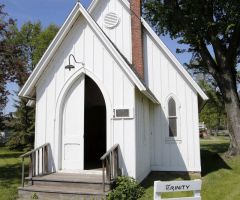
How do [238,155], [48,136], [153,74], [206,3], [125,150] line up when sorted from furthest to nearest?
[206,3] → [238,155] → [153,74] → [48,136] → [125,150]

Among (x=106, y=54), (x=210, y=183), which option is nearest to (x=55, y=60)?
(x=106, y=54)

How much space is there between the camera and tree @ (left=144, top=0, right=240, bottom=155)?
15.8m

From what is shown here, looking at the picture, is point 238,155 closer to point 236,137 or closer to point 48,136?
point 236,137

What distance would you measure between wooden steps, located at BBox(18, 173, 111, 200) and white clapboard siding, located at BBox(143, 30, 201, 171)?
4010 millimetres

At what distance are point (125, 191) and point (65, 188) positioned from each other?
1.78 meters

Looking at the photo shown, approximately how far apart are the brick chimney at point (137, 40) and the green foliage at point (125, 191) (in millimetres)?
5053

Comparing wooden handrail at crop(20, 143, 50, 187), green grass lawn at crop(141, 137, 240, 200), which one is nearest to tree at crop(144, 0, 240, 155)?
green grass lawn at crop(141, 137, 240, 200)

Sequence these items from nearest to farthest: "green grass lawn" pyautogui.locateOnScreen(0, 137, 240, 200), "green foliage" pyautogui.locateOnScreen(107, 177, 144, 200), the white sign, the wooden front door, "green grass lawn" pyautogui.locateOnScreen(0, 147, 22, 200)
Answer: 1. the white sign
2. "green foliage" pyautogui.locateOnScreen(107, 177, 144, 200)
3. "green grass lawn" pyautogui.locateOnScreen(0, 147, 22, 200)
4. "green grass lawn" pyautogui.locateOnScreen(0, 137, 240, 200)
5. the wooden front door

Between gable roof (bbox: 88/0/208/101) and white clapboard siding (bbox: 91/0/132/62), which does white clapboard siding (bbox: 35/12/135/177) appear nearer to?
white clapboard siding (bbox: 91/0/132/62)

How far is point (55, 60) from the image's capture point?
10734 millimetres

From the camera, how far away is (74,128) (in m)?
10.8

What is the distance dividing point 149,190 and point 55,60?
531cm

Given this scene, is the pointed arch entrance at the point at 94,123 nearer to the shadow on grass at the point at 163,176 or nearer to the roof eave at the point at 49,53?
the shadow on grass at the point at 163,176

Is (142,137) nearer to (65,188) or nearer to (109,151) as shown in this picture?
(109,151)
